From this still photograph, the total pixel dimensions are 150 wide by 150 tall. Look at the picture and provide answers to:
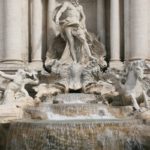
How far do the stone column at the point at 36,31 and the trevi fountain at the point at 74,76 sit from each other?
0.04 m

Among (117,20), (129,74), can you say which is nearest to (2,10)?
(117,20)

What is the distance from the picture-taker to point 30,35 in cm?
2448

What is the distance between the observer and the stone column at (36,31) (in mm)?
23953

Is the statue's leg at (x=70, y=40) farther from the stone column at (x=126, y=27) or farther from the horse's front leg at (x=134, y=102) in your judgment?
the horse's front leg at (x=134, y=102)

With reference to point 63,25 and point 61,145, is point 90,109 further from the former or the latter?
point 63,25

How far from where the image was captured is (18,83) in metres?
20.8

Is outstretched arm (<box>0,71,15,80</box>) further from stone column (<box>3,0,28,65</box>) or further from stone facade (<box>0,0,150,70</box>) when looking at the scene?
stone column (<box>3,0,28,65</box>)

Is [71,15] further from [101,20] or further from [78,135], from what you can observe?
[78,135]

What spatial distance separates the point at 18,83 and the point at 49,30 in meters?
4.30

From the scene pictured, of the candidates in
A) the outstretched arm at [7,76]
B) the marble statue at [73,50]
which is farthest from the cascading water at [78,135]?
the marble statue at [73,50]

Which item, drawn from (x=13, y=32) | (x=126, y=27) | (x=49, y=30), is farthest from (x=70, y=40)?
(x=126, y=27)

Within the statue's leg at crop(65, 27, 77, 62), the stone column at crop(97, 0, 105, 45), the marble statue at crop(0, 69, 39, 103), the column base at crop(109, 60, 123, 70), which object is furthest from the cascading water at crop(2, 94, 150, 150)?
the stone column at crop(97, 0, 105, 45)

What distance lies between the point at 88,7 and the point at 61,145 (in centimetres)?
1106

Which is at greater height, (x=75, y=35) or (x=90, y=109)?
(x=75, y=35)
